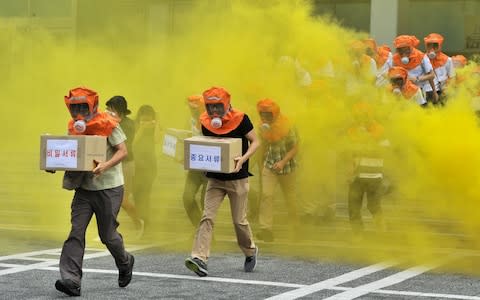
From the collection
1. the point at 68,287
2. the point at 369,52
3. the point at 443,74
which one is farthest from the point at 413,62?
the point at 68,287

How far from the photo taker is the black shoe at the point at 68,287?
31.2 feet

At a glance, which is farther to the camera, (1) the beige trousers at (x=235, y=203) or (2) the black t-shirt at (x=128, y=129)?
(2) the black t-shirt at (x=128, y=129)

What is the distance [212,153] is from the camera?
35.3 feet

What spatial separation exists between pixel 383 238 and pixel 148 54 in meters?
5.28

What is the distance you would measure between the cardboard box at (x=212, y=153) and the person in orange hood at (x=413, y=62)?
486cm

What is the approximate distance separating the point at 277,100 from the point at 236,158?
3.55 metres

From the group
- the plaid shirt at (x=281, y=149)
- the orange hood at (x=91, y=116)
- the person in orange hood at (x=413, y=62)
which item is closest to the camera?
the orange hood at (x=91, y=116)

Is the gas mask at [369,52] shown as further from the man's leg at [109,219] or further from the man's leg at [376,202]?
the man's leg at [109,219]

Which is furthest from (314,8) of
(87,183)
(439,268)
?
(87,183)

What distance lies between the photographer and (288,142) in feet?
44.3

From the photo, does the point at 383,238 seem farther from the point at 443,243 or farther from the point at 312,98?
the point at 312,98

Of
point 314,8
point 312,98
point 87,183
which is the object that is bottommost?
point 87,183

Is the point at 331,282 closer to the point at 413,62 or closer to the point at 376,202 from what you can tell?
the point at 376,202

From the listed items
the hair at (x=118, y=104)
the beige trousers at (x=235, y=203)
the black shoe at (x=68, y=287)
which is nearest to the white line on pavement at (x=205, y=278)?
the beige trousers at (x=235, y=203)
